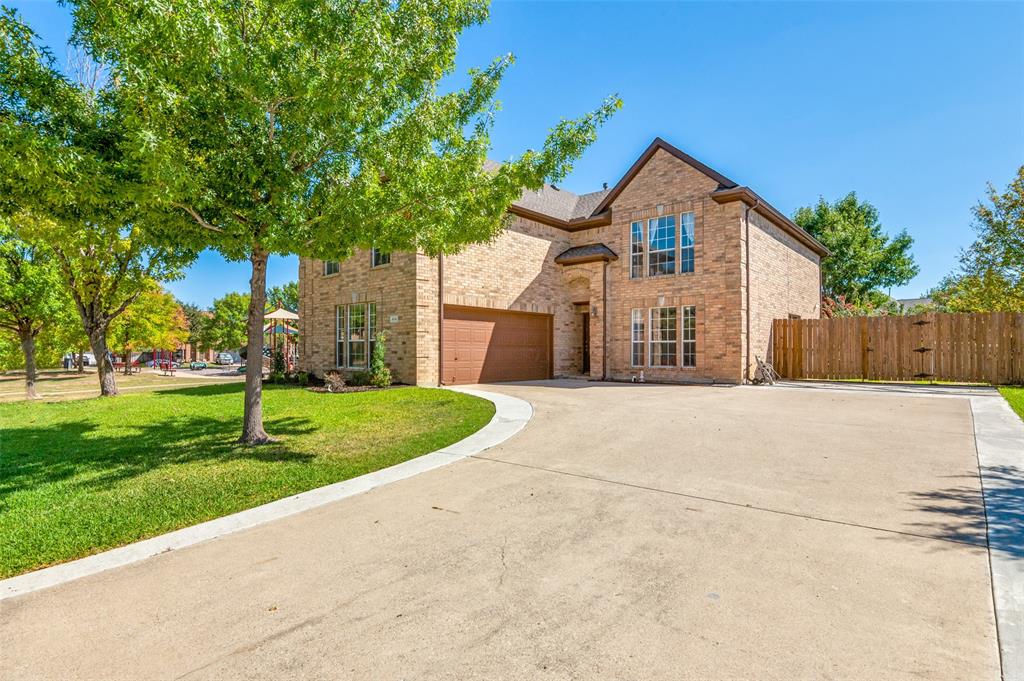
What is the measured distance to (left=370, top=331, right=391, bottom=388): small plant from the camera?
569 inches

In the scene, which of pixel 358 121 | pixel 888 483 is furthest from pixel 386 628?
pixel 358 121

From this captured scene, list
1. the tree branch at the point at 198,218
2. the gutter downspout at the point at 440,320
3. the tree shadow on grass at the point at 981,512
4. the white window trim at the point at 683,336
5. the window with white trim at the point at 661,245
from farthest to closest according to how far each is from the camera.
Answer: the window with white trim at the point at 661,245
the white window trim at the point at 683,336
the gutter downspout at the point at 440,320
the tree branch at the point at 198,218
the tree shadow on grass at the point at 981,512

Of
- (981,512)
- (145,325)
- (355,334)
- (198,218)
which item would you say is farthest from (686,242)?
(145,325)

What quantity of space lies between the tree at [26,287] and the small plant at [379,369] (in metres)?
9.85

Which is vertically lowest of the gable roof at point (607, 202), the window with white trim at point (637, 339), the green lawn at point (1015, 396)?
the green lawn at point (1015, 396)

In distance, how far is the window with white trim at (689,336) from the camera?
1675 cm

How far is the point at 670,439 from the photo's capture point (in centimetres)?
713

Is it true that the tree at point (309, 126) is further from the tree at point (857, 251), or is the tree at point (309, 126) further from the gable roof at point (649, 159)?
the tree at point (857, 251)

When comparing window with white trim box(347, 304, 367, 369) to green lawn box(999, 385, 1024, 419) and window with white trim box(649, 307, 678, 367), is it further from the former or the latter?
green lawn box(999, 385, 1024, 419)

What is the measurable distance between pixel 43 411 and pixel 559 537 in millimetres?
13840

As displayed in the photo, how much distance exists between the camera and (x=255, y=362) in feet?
23.3

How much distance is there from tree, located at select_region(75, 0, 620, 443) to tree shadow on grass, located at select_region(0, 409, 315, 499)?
79 centimetres

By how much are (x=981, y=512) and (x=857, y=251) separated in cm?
3222

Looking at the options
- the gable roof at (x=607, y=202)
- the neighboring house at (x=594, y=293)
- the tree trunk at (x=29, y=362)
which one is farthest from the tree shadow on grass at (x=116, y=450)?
the gable roof at (x=607, y=202)
